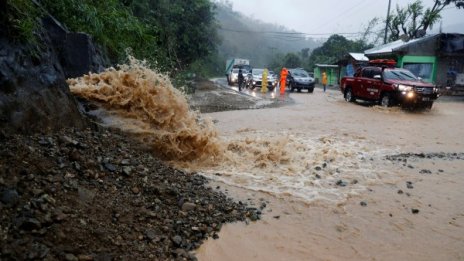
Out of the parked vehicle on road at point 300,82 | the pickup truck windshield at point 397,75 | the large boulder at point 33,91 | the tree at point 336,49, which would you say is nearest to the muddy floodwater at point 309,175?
the large boulder at point 33,91

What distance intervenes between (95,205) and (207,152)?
3.42m

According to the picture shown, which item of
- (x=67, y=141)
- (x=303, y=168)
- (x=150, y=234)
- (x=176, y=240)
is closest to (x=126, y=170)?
(x=67, y=141)

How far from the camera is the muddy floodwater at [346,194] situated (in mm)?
4082

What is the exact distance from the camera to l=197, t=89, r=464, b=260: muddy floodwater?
408 cm

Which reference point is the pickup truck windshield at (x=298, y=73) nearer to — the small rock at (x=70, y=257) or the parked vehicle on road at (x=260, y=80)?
the parked vehicle on road at (x=260, y=80)

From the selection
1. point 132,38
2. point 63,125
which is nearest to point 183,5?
point 132,38

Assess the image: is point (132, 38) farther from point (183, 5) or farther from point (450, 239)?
point (183, 5)

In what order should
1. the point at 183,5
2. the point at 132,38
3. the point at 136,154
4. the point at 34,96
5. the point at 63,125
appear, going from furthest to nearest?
1. the point at 183,5
2. the point at 132,38
3. the point at 136,154
4. the point at 63,125
5. the point at 34,96

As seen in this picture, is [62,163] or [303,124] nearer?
[62,163]

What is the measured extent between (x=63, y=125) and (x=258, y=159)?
3.68 m

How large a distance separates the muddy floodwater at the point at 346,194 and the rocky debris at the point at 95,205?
0.39 meters

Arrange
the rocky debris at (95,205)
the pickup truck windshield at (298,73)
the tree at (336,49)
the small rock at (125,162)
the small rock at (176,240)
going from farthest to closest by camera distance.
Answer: the tree at (336,49)
the pickup truck windshield at (298,73)
the small rock at (125,162)
the small rock at (176,240)
the rocky debris at (95,205)

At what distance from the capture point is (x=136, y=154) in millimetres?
5734

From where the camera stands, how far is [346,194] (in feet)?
18.7
